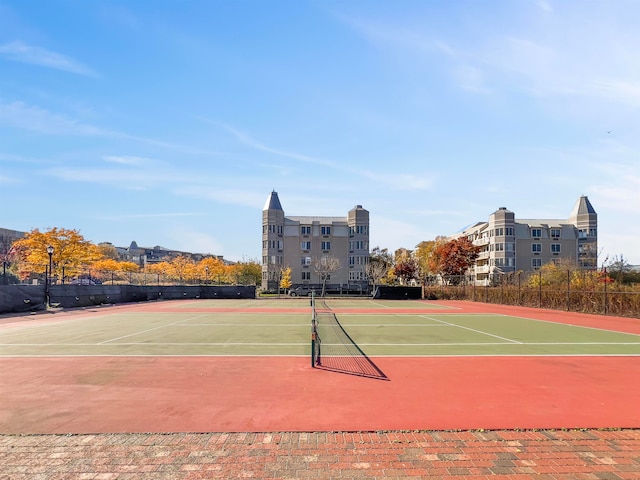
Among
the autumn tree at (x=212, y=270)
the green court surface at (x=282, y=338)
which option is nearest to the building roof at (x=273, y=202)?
the autumn tree at (x=212, y=270)

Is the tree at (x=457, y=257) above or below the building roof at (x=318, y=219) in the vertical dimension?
below

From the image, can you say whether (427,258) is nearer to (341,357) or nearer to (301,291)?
(301,291)

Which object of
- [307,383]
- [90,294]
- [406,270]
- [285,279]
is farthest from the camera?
[406,270]

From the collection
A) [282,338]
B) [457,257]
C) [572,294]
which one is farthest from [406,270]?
[282,338]

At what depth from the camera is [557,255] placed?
72.3 meters

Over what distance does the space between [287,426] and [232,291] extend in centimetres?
4112

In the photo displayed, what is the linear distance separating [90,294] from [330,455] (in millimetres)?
32451

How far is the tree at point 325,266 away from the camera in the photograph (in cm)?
6500

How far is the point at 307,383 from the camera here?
26.7 feet

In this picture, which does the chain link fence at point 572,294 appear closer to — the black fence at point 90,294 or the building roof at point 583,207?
the black fence at point 90,294

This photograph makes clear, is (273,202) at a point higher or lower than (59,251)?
higher

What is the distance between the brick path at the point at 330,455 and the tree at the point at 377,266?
5866 cm

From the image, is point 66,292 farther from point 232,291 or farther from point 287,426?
point 287,426

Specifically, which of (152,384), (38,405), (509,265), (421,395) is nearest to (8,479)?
(38,405)
